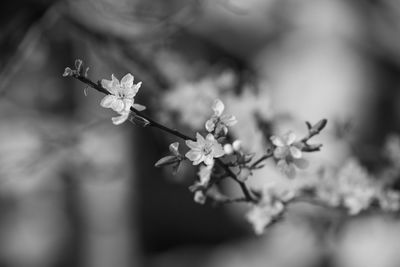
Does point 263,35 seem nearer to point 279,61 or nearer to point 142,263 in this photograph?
point 279,61

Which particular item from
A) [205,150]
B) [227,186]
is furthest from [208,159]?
[227,186]

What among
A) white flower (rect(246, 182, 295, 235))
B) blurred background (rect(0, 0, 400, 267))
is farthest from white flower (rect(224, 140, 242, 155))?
blurred background (rect(0, 0, 400, 267))

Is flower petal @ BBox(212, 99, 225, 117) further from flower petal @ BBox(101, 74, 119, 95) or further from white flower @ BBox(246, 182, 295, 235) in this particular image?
white flower @ BBox(246, 182, 295, 235)

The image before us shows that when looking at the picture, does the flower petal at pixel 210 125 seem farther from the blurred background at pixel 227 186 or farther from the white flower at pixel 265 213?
the blurred background at pixel 227 186

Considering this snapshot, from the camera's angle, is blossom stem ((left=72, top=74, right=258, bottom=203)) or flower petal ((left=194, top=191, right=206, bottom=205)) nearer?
blossom stem ((left=72, top=74, right=258, bottom=203))

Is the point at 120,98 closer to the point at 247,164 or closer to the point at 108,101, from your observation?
the point at 108,101

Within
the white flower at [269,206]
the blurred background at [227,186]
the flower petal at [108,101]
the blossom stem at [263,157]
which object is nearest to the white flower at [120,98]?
the flower petal at [108,101]

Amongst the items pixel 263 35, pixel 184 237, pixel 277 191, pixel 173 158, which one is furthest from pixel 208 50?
pixel 173 158
